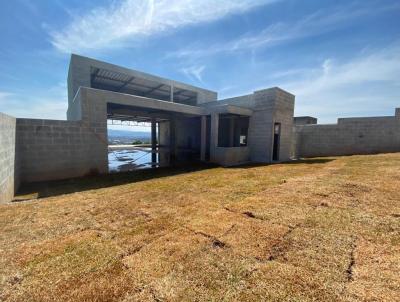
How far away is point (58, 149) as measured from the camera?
7.36 metres

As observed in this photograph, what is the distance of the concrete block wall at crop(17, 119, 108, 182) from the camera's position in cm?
672

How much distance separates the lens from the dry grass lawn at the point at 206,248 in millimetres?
1965

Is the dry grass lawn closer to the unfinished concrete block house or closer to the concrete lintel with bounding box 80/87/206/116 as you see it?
the unfinished concrete block house

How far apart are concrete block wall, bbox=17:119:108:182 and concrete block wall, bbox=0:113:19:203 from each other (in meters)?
1.15

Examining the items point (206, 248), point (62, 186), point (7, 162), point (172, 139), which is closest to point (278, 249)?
point (206, 248)

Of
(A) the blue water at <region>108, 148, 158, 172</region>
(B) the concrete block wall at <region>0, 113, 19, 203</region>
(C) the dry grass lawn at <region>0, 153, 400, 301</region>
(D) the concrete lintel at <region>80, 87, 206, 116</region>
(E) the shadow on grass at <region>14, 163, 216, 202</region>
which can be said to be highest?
(D) the concrete lintel at <region>80, 87, 206, 116</region>

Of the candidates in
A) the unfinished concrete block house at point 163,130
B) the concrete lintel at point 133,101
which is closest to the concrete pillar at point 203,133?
the unfinished concrete block house at point 163,130

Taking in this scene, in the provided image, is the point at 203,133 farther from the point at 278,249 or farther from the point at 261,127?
the point at 278,249

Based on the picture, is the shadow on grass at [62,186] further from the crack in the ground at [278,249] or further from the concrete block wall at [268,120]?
the concrete block wall at [268,120]

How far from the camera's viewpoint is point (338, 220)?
11.2 ft

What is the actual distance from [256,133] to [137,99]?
801 cm

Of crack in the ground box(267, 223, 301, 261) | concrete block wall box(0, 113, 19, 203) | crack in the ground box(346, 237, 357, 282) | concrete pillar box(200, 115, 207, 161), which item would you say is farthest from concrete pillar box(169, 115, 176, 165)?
crack in the ground box(346, 237, 357, 282)

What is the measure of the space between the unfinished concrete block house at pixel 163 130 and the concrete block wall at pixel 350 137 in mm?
52

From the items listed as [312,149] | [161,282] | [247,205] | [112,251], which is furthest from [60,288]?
[312,149]
